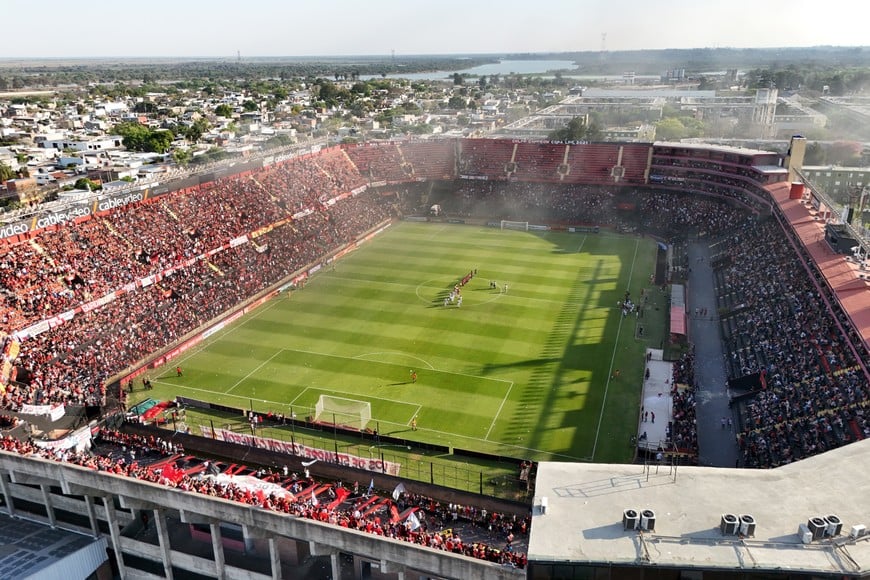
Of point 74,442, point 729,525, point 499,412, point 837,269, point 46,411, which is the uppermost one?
point 729,525

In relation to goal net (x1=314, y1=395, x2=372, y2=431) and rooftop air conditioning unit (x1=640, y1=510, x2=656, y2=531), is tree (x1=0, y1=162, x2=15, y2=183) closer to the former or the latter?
goal net (x1=314, y1=395, x2=372, y2=431)

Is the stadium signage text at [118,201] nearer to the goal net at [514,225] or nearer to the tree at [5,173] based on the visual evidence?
the goal net at [514,225]

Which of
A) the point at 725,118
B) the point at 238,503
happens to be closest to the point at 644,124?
the point at 725,118

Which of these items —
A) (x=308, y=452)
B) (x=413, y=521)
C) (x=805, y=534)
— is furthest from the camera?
(x=308, y=452)

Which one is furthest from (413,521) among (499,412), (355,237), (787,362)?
(355,237)

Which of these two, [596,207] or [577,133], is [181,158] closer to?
[596,207]

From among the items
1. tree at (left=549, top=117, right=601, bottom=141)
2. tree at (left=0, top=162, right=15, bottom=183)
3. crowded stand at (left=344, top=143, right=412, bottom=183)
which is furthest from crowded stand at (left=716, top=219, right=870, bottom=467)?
tree at (left=0, top=162, right=15, bottom=183)
